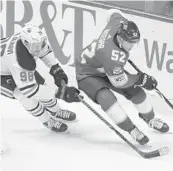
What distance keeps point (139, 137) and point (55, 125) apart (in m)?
0.53

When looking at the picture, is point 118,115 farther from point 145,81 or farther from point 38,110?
point 38,110

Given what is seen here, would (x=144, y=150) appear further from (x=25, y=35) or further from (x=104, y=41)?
(x=25, y=35)

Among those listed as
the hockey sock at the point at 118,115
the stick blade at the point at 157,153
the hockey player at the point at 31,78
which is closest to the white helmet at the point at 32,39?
the hockey player at the point at 31,78

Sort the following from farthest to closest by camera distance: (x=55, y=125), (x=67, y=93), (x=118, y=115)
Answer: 1. (x=55, y=125)
2. (x=67, y=93)
3. (x=118, y=115)

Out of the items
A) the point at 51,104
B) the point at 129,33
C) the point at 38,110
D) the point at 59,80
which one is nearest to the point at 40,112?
the point at 38,110

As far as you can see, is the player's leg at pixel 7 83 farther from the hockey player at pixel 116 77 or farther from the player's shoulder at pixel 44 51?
the hockey player at pixel 116 77

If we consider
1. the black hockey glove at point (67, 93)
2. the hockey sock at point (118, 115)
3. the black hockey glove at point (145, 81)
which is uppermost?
the black hockey glove at point (145, 81)

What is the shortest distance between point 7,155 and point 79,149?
0.40m

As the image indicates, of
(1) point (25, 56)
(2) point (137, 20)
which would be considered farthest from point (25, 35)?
(2) point (137, 20)

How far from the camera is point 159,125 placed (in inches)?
A: 107

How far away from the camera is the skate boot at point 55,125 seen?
2670 mm

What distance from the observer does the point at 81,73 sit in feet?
8.62

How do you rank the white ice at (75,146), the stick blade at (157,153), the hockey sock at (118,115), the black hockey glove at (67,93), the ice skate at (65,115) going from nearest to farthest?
the white ice at (75,146)
the stick blade at (157,153)
the hockey sock at (118,115)
the black hockey glove at (67,93)
the ice skate at (65,115)

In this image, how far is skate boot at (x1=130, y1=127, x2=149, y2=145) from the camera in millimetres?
2471
